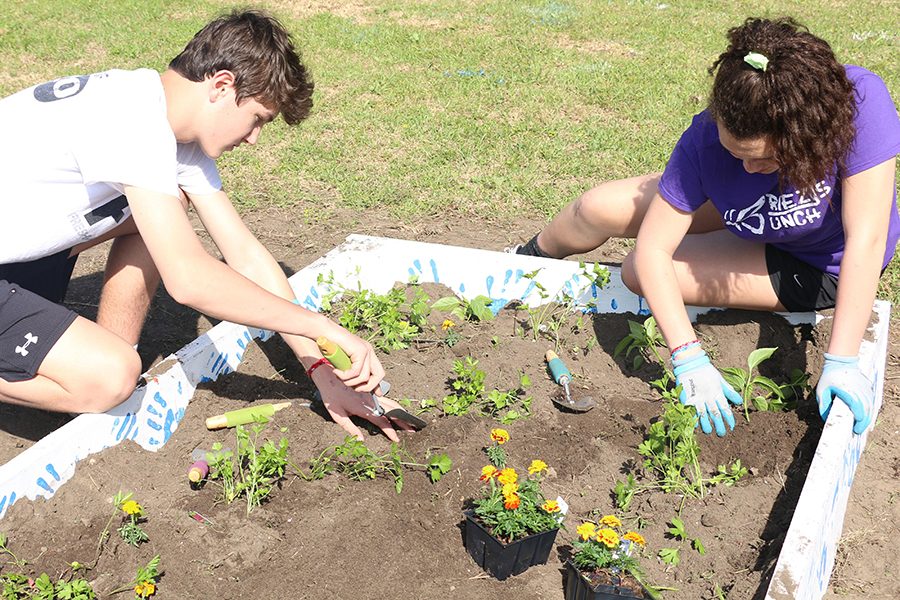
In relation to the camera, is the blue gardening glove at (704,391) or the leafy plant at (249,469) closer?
the leafy plant at (249,469)

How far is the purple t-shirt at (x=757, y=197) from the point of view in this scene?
288 cm

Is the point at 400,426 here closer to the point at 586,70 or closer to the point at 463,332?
the point at 463,332

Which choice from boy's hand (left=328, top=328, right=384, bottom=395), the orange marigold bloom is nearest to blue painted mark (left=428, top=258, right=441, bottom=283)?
boy's hand (left=328, top=328, right=384, bottom=395)

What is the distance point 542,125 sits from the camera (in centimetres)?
584

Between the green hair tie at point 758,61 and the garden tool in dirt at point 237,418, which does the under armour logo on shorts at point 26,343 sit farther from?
the green hair tie at point 758,61

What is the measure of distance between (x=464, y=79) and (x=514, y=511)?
4.88m

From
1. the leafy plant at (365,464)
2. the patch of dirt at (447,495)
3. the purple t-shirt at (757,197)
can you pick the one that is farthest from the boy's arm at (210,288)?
the purple t-shirt at (757,197)

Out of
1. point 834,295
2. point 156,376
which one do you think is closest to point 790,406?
point 834,295

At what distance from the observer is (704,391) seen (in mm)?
2834

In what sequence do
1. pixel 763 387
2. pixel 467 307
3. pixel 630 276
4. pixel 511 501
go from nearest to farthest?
pixel 511 501
pixel 763 387
pixel 630 276
pixel 467 307

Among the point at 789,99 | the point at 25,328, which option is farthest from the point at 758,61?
the point at 25,328

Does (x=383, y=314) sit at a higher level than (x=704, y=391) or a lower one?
lower

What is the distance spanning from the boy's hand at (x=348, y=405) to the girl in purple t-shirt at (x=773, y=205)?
927 mm

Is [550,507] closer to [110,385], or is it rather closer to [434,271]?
[110,385]
